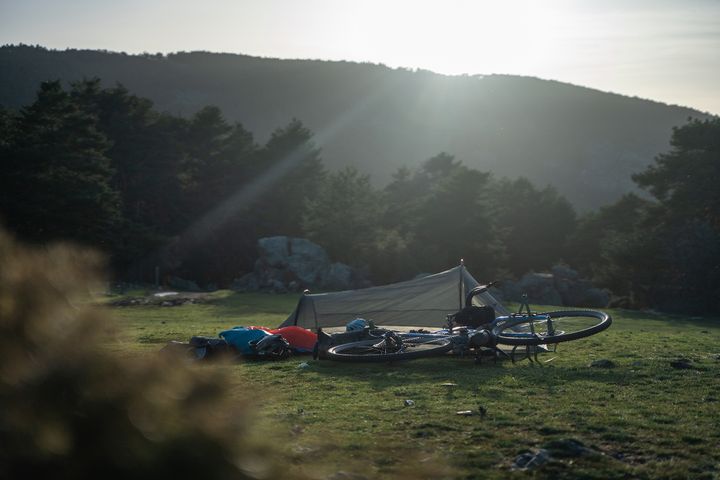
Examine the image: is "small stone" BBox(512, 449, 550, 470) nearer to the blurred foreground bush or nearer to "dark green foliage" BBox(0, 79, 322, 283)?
the blurred foreground bush

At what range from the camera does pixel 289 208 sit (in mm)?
67062

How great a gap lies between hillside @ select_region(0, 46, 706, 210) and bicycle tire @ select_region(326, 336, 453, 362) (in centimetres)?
13548

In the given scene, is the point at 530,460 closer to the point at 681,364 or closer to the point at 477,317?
the point at 681,364

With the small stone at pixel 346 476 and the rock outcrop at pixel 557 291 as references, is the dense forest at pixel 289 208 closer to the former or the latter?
the rock outcrop at pixel 557 291

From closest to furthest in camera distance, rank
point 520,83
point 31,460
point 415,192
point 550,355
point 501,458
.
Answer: point 31,460, point 501,458, point 550,355, point 415,192, point 520,83

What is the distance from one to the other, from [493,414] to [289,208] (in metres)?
59.3

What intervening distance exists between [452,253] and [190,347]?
Answer: 47.3 m

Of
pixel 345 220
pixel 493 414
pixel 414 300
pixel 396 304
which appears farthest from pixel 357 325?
pixel 345 220

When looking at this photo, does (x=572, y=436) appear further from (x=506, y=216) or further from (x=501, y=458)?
(x=506, y=216)

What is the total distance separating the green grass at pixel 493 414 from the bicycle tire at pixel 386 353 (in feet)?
0.75

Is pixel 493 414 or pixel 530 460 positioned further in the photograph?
pixel 493 414

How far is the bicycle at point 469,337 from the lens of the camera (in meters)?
12.7

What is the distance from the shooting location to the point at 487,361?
43.0 ft

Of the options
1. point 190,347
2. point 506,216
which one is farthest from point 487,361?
point 506,216
